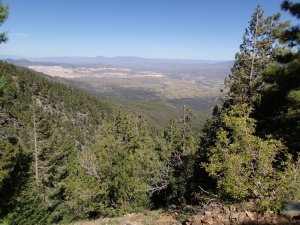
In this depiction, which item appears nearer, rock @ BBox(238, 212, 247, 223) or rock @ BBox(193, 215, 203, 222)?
rock @ BBox(238, 212, 247, 223)

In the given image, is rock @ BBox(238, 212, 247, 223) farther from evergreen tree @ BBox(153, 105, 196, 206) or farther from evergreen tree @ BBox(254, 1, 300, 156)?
evergreen tree @ BBox(153, 105, 196, 206)

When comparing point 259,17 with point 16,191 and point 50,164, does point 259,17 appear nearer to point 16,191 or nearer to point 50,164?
point 16,191

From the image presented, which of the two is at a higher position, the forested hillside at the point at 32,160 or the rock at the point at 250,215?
the rock at the point at 250,215

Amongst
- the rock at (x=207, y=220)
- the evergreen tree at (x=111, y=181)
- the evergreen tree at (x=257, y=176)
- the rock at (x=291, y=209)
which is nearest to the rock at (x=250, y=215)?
the evergreen tree at (x=257, y=176)

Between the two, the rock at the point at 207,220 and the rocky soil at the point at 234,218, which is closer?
the rocky soil at the point at 234,218

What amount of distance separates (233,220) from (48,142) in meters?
32.7

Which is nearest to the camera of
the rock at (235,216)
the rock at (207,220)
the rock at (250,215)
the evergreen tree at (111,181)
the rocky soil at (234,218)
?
the rocky soil at (234,218)

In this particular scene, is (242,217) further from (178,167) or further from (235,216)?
(178,167)

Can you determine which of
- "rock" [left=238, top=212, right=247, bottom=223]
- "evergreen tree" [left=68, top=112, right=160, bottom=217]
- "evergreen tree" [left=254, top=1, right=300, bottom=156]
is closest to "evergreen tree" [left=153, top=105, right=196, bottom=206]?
"evergreen tree" [left=68, top=112, right=160, bottom=217]

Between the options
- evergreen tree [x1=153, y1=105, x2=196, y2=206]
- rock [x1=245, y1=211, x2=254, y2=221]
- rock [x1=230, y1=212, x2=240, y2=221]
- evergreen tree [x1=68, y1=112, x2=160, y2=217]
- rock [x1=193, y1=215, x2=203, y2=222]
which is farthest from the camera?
evergreen tree [x1=153, y1=105, x2=196, y2=206]

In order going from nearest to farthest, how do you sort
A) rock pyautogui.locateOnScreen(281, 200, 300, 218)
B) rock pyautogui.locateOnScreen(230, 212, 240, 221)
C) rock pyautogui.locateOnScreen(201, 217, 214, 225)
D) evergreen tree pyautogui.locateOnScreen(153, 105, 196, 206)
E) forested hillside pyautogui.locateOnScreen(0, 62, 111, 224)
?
rock pyautogui.locateOnScreen(281, 200, 300, 218) → rock pyautogui.locateOnScreen(230, 212, 240, 221) → rock pyautogui.locateOnScreen(201, 217, 214, 225) → forested hillside pyautogui.locateOnScreen(0, 62, 111, 224) → evergreen tree pyautogui.locateOnScreen(153, 105, 196, 206)

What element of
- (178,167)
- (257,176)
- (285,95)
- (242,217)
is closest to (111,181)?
→ (178,167)

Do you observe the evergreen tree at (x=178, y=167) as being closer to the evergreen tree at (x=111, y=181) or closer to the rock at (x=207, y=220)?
the evergreen tree at (x=111, y=181)

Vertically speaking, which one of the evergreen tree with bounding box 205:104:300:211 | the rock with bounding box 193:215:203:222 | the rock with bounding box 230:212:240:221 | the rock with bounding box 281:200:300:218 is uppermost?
the evergreen tree with bounding box 205:104:300:211
